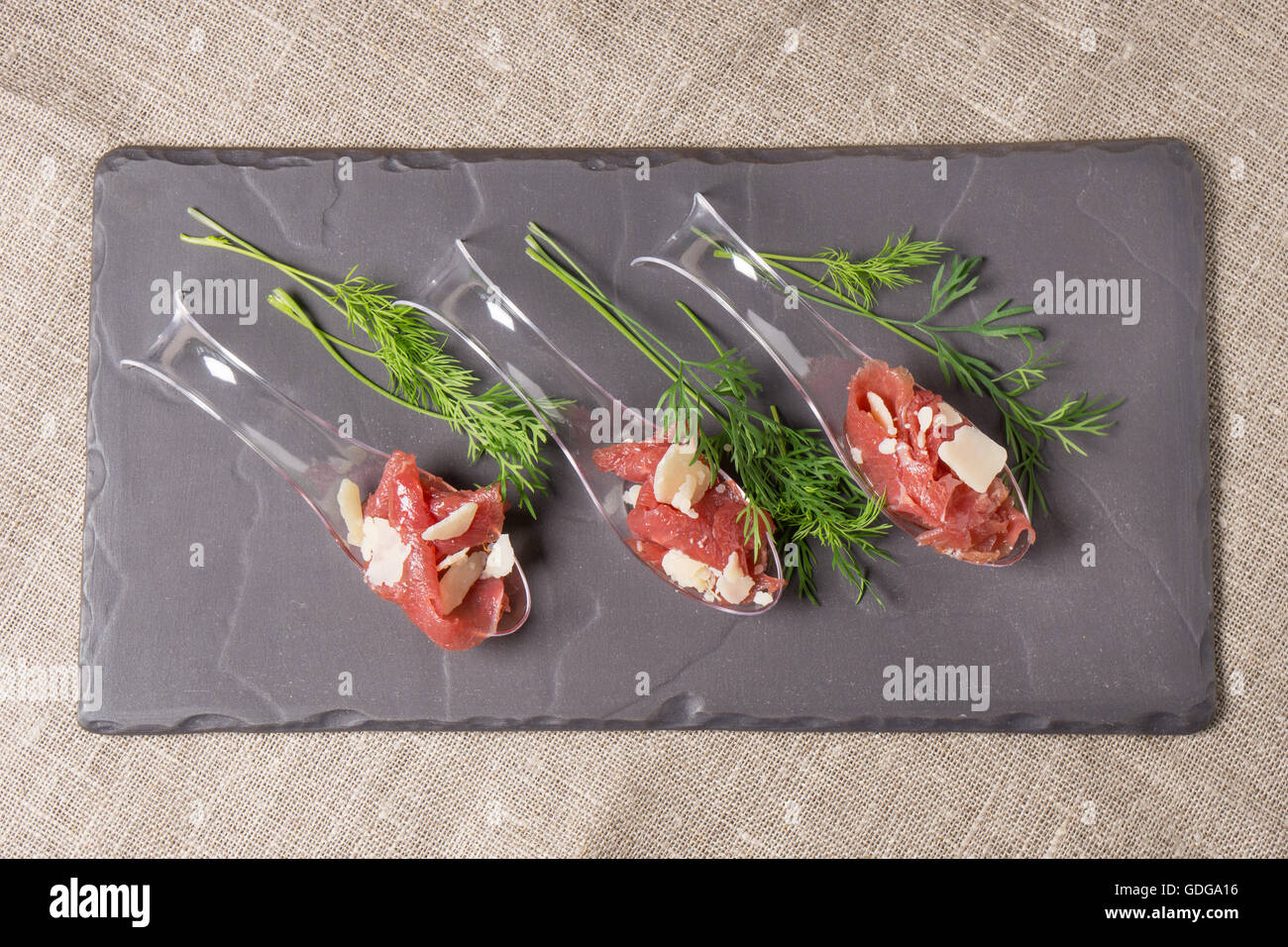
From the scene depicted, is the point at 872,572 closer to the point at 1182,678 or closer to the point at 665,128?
the point at 1182,678

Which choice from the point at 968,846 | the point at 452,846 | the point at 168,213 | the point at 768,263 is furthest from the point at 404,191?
the point at 968,846

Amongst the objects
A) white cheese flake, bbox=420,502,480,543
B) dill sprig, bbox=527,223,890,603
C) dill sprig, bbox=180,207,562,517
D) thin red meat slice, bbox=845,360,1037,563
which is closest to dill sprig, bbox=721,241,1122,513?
thin red meat slice, bbox=845,360,1037,563

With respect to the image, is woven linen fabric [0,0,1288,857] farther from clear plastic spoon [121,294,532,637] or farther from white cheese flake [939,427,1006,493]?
white cheese flake [939,427,1006,493]

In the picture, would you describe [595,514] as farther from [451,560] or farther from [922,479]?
[922,479]

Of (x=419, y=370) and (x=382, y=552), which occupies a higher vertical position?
(x=419, y=370)

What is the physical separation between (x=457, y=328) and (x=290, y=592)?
1.92 feet

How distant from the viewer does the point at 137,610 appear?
171cm

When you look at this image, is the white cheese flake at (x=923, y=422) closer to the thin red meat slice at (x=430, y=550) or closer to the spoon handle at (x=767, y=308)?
the spoon handle at (x=767, y=308)

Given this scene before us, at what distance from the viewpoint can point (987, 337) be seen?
1690 millimetres

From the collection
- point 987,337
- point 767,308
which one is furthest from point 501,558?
point 987,337

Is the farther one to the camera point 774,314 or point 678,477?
point 774,314

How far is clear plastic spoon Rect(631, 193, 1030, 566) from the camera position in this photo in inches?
64.6

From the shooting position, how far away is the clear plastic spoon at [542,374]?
164 cm

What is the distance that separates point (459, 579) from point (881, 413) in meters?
0.79
